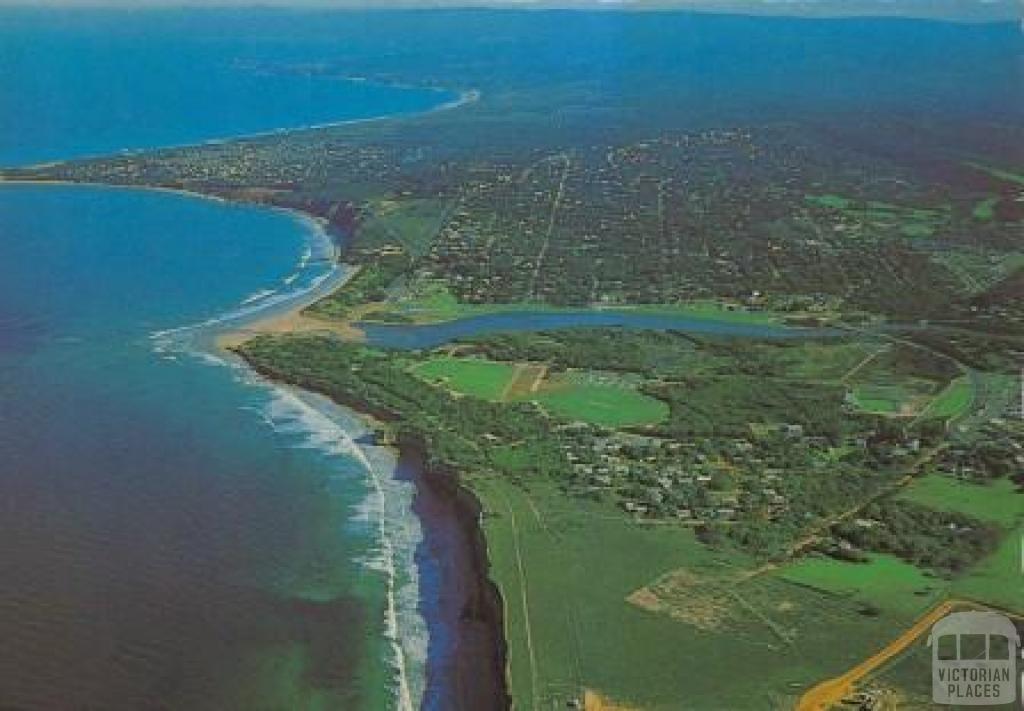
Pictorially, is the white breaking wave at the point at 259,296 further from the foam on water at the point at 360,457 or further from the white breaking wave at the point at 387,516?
the white breaking wave at the point at 387,516

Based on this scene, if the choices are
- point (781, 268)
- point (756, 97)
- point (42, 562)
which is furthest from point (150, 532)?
point (756, 97)

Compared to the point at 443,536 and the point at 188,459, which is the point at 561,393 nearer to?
the point at 443,536

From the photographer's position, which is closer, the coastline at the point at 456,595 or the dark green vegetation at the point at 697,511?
the coastline at the point at 456,595

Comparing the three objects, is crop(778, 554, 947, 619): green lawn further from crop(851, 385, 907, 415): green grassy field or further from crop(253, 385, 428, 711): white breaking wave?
crop(851, 385, 907, 415): green grassy field

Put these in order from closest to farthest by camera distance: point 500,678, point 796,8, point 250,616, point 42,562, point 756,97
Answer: point 500,678 < point 250,616 < point 42,562 < point 756,97 < point 796,8

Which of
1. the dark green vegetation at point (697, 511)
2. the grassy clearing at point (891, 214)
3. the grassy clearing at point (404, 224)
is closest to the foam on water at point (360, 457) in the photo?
the dark green vegetation at point (697, 511)

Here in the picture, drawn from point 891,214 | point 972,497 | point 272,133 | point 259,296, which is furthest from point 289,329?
point 272,133

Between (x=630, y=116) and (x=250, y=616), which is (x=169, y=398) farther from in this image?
(x=630, y=116)
